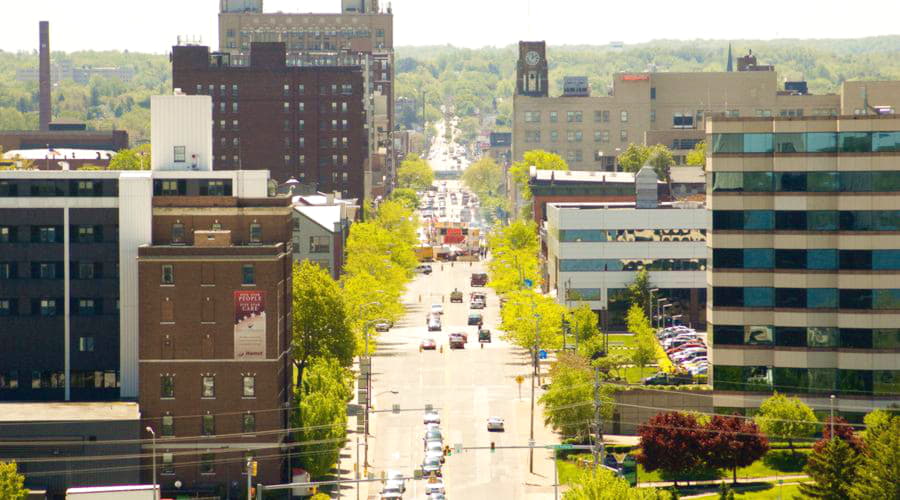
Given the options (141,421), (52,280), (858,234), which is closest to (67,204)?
(52,280)

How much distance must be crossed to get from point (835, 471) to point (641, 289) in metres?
92.8

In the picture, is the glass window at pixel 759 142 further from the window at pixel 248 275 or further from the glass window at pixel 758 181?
the window at pixel 248 275

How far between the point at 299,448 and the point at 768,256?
32.7 meters

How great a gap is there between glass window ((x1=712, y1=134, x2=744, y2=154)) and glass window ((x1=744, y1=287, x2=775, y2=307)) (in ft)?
29.4

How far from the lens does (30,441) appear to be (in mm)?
114312

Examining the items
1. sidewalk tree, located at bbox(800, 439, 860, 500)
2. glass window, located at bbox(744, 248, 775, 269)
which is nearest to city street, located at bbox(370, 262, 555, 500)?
glass window, located at bbox(744, 248, 775, 269)

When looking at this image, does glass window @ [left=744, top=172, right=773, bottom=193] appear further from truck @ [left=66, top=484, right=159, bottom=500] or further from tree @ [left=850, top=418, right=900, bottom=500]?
truck @ [left=66, top=484, right=159, bottom=500]

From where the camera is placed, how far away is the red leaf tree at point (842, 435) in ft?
348

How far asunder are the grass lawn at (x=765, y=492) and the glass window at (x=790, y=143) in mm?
21458

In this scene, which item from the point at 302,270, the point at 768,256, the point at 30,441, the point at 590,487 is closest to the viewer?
the point at 590,487

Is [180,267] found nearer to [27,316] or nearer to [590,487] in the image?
[27,316]

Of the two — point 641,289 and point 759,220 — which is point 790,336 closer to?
point 759,220

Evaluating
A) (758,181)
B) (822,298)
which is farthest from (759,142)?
(822,298)

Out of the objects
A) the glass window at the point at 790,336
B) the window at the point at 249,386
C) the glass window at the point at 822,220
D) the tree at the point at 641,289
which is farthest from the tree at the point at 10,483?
the tree at the point at 641,289
